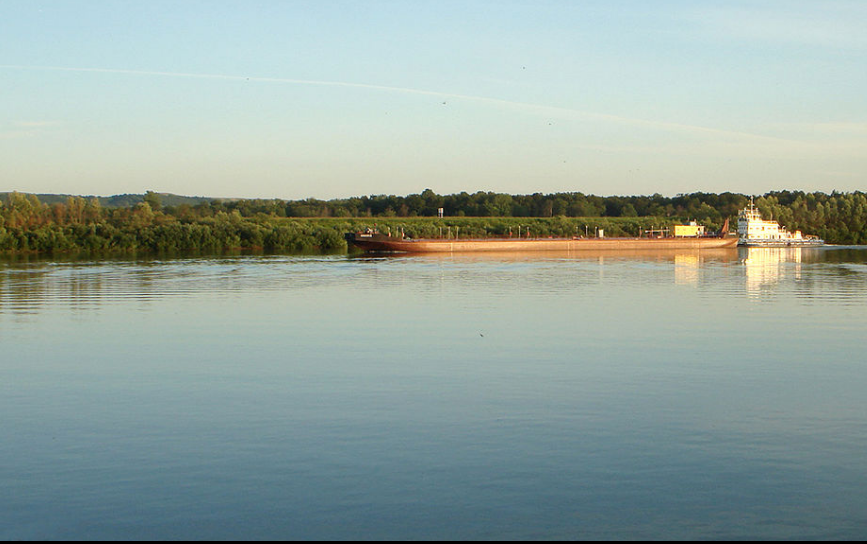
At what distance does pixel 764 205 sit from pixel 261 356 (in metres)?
163

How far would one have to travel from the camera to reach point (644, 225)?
177 metres

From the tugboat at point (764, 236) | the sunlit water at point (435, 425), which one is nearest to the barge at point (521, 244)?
the tugboat at point (764, 236)

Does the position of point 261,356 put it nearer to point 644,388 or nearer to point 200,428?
point 200,428

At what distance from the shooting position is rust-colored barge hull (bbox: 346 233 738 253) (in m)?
120

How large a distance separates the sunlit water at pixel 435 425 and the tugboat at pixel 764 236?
112 meters

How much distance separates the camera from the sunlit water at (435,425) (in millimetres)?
11945

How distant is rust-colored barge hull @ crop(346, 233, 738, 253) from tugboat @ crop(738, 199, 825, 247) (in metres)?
6.15

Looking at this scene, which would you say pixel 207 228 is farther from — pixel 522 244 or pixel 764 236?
pixel 764 236

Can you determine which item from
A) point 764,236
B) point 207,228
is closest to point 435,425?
point 207,228

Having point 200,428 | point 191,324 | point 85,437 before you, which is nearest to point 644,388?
point 200,428

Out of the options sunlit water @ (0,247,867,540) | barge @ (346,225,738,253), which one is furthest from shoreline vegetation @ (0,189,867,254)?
→ sunlit water @ (0,247,867,540)

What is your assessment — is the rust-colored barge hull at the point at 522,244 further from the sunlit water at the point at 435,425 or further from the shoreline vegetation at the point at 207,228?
the sunlit water at the point at 435,425

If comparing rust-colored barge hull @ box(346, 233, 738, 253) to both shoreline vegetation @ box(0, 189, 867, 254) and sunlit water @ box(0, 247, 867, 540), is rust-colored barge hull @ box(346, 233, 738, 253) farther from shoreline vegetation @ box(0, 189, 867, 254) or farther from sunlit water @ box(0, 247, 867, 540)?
sunlit water @ box(0, 247, 867, 540)

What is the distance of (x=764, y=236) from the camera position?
147 metres
